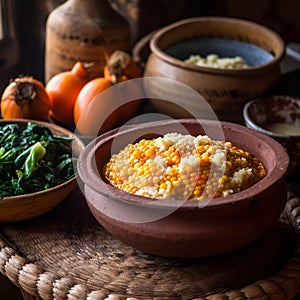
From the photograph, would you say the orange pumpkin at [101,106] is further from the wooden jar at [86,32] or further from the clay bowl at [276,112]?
the clay bowl at [276,112]

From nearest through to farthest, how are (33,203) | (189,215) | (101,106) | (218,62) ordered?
(189,215), (33,203), (101,106), (218,62)

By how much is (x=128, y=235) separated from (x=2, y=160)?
38 cm

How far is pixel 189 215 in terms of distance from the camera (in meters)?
0.95

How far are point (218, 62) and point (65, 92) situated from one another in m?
0.45

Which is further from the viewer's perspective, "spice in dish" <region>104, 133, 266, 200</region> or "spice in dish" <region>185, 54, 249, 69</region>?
"spice in dish" <region>185, 54, 249, 69</region>

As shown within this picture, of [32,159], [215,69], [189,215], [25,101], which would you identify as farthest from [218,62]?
[189,215]

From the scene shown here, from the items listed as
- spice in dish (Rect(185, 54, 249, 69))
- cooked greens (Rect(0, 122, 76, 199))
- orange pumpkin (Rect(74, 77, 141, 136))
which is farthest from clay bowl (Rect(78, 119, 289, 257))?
spice in dish (Rect(185, 54, 249, 69))

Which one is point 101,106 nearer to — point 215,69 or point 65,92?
point 65,92

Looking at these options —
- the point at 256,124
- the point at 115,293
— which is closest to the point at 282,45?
the point at 256,124

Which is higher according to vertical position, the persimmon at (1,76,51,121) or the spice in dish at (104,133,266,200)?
the spice in dish at (104,133,266,200)

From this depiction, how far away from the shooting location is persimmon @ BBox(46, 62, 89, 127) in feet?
4.98

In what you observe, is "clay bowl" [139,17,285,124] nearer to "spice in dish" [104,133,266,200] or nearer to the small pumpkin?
the small pumpkin

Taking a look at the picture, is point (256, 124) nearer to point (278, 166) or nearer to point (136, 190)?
point (278, 166)

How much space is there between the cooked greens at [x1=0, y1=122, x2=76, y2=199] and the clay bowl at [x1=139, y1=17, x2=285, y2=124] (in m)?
0.34
